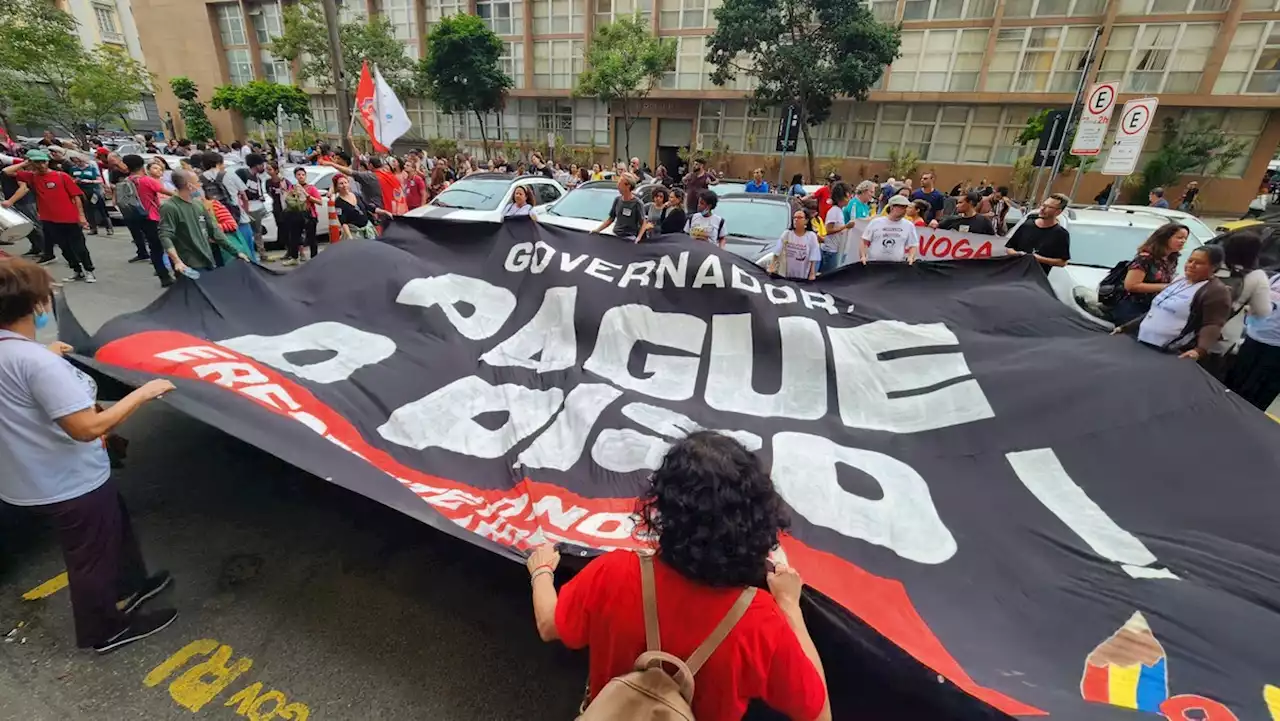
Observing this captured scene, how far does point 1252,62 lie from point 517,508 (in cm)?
3490

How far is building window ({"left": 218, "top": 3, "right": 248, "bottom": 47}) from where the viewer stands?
4331 centimetres

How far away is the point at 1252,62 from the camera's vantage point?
2258cm

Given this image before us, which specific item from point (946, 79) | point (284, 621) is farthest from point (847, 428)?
point (946, 79)

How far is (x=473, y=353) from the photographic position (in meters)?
4.18

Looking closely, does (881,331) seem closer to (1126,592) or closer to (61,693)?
(1126,592)

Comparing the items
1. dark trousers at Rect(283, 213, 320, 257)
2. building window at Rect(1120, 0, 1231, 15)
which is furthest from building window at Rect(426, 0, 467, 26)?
building window at Rect(1120, 0, 1231, 15)

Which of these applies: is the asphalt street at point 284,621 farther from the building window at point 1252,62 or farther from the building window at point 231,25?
the building window at point 231,25

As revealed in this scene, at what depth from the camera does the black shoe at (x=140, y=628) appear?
8.43 ft

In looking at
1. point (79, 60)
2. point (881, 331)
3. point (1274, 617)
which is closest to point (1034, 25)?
point (881, 331)

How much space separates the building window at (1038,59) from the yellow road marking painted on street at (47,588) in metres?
33.2

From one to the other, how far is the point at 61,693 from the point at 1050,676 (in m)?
3.98

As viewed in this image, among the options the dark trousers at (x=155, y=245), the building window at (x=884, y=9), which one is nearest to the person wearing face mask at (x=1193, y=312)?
the dark trousers at (x=155, y=245)

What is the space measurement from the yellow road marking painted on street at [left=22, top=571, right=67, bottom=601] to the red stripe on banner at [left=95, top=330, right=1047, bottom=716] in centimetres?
117

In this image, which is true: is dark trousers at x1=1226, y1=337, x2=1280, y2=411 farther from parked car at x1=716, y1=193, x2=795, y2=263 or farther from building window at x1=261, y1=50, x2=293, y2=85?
building window at x1=261, y1=50, x2=293, y2=85
